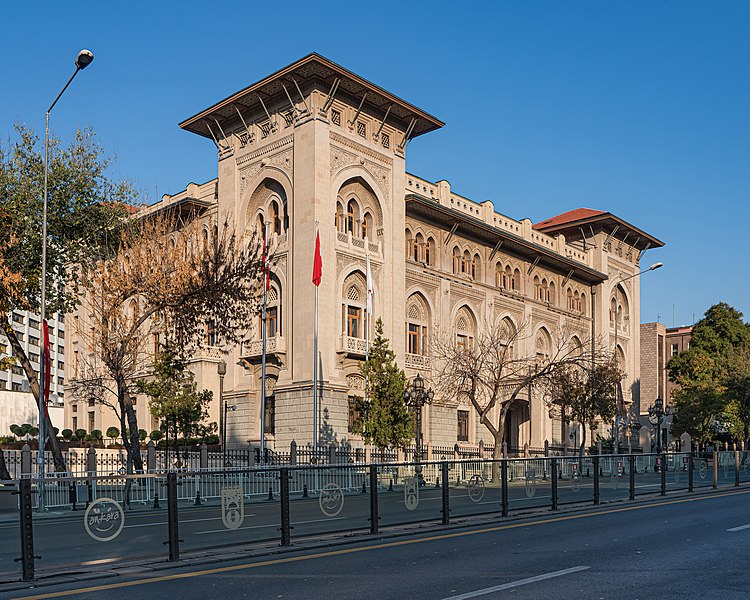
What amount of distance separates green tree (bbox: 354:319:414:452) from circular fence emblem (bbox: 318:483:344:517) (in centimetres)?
2282

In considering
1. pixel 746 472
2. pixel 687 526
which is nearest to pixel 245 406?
pixel 746 472

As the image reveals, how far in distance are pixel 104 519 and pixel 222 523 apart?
1.65 m

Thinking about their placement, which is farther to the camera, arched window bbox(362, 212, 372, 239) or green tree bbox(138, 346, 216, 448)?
arched window bbox(362, 212, 372, 239)

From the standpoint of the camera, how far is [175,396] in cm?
3894

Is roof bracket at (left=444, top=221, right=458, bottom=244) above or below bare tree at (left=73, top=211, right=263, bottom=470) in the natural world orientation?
above

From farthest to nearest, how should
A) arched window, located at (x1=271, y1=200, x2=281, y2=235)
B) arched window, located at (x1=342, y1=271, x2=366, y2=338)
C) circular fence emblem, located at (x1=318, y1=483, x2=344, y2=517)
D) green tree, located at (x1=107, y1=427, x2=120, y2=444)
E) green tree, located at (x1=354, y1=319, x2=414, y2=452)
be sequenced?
green tree, located at (x1=107, y1=427, x2=120, y2=444) → arched window, located at (x1=271, y1=200, x2=281, y2=235) → arched window, located at (x1=342, y1=271, x2=366, y2=338) → green tree, located at (x1=354, y1=319, x2=414, y2=452) → circular fence emblem, located at (x1=318, y1=483, x2=344, y2=517)

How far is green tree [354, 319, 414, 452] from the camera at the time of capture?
35.8 meters

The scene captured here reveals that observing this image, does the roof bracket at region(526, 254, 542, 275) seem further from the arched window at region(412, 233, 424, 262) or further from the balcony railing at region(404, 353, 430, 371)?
the balcony railing at region(404, 353, 430, 371)

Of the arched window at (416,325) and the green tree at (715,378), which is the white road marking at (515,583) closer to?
the arched window at (416,325)

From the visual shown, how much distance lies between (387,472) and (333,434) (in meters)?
24.7

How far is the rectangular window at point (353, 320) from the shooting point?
41.3m

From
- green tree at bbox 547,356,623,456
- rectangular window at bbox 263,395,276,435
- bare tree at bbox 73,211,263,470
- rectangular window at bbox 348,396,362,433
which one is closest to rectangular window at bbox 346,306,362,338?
rectangular window at bbox 348,396,362,433

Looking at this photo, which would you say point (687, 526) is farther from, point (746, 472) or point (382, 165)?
point (382, 165)

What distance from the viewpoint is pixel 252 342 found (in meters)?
41.3
